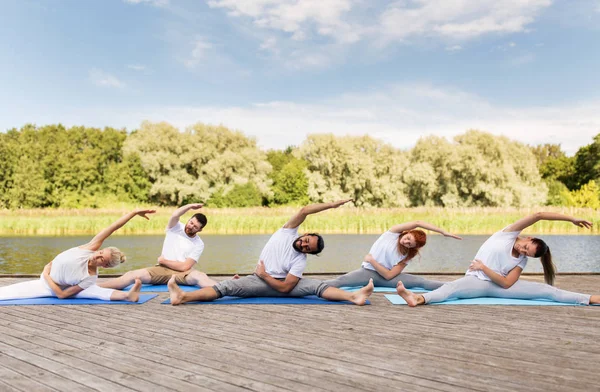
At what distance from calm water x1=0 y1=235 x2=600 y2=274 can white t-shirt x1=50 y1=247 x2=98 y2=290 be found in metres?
5.44

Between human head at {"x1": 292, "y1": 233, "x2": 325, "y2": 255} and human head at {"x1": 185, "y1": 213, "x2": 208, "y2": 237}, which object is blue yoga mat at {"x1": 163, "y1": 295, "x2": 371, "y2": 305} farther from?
human head at {"x1": 185, "y1": 213, "x2": 208, "y2": 237}

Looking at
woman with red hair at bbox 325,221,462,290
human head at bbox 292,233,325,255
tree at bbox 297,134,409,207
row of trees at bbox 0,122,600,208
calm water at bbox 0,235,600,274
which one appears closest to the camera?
human head at bbox 292,233,325,255

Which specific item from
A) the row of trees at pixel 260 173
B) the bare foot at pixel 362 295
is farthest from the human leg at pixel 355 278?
the row of trees at pixel 260 173

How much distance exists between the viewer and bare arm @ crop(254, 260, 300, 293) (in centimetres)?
486

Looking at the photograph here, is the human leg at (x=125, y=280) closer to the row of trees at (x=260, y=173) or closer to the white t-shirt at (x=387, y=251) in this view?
the white t-shirt at (x=387, y=251)

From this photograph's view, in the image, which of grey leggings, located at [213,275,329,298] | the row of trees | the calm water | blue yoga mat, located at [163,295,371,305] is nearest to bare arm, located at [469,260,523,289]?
blue yoga mat, located at [163,295,371,305]

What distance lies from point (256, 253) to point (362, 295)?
32.8 feet

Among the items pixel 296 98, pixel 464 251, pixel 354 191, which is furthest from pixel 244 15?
pixel 464 251

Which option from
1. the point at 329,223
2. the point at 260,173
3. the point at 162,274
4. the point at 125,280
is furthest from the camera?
the point at 260,173

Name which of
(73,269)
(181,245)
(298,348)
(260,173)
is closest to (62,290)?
(73,269)

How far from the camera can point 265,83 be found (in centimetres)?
4038

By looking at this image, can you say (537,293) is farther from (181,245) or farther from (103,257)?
(103,257)

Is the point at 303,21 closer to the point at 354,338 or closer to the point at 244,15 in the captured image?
the point at 244,15

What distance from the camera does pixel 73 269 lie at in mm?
4770
